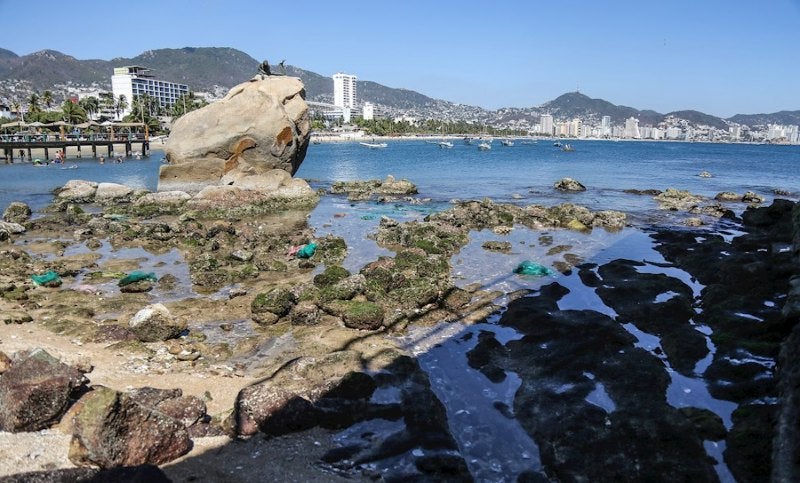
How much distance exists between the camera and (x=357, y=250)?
24250 millimetres

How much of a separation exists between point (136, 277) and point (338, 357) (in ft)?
32.8

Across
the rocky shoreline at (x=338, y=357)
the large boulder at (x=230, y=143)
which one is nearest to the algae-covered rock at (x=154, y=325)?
the rocky shoreline at (x=338, y=357)

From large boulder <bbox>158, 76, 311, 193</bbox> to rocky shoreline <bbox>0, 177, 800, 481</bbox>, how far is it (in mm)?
13750

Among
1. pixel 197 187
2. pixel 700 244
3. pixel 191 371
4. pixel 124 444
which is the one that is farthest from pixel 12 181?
pixel 700 244

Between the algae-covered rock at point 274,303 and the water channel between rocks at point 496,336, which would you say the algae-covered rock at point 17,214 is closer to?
the water channel between rocks at point 496,336

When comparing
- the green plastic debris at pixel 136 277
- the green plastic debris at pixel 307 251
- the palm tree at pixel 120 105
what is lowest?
the green plastic debris at pixel 136 277

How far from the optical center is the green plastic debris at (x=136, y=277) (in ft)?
59.0

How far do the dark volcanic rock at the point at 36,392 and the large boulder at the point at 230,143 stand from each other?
2901 cm

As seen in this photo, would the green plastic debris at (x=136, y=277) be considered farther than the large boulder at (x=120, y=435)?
Yes

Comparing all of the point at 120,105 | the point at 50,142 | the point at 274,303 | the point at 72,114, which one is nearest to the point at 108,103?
the point at 120,105

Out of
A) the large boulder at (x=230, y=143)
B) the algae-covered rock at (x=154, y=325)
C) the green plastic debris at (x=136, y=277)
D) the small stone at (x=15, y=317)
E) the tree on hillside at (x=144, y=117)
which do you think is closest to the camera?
the algae-covered rock at (x=154, y=325)

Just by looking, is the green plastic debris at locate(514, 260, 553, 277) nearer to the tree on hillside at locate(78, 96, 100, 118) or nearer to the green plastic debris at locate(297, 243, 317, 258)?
the green plastic debris at locate(297, 243, 317, 258)

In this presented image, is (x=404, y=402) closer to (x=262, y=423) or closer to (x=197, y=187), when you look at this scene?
(x=262, y=423)

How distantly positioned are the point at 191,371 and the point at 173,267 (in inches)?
402
